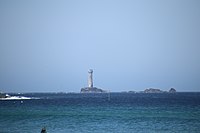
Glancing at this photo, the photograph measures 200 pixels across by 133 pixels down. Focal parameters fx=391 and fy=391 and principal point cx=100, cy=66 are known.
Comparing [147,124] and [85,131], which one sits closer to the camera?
[85,131]

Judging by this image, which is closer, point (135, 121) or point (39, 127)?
point (39, 127)

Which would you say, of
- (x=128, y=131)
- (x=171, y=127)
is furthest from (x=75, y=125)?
(x=171, y=127)

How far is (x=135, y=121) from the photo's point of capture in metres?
54.2

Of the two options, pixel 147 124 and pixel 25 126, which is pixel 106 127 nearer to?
pixel 147 124

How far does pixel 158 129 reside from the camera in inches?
1785

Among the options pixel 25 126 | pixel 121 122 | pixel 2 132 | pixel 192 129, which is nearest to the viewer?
pixel 2 132

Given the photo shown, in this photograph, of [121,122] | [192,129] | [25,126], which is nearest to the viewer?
[192,129]

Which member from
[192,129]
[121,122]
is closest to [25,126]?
[121,122]

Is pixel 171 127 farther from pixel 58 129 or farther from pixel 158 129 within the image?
pixel 58 129

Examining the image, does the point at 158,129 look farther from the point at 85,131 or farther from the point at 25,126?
the point at 25,126

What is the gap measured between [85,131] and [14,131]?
25.9 ft

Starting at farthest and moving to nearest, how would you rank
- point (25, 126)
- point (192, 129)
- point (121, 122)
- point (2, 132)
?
point (121, 122) < point (25, 126) < point (192, 129) < point (2, 132)

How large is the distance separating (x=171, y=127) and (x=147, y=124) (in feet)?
13.3

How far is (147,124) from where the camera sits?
50125 millimetres
